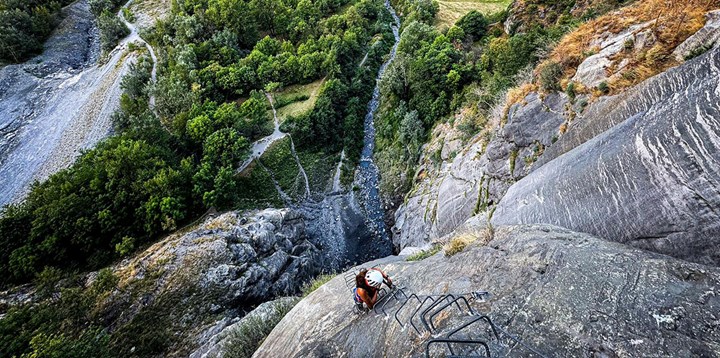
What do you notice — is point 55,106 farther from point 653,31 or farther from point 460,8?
point 460,8

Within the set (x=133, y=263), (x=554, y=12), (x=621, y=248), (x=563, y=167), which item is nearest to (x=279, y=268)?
(x=133, y=263)

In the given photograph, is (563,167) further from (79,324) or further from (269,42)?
(269,42)

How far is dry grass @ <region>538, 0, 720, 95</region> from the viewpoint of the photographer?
535 inches

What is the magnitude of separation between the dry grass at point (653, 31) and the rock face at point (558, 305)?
9.28 meters

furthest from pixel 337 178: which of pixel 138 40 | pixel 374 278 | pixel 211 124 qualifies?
pixel 138 40

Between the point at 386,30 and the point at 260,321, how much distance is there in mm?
69194

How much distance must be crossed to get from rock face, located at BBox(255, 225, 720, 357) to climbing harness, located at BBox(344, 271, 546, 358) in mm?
124

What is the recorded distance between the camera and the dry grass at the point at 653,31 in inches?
535

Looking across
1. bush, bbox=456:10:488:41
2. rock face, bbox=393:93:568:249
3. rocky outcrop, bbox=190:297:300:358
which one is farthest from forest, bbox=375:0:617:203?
rocky outcrop, bbox=190:297:300:358

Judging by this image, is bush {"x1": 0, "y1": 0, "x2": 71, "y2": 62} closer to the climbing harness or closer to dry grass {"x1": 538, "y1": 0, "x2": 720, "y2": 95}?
the climbing harness

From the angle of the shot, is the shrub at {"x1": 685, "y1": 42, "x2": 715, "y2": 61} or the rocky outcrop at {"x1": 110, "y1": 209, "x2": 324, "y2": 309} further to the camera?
the rocky outcrop at {"x1": 110, "y1": 209, "x2": 324, "y2": 309}

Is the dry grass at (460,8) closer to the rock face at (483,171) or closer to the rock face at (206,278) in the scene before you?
the rock face at (483,171)

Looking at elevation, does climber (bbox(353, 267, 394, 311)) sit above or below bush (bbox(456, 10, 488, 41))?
below

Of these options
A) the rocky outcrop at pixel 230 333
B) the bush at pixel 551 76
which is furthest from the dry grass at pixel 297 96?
the bush at pixel 551 76
